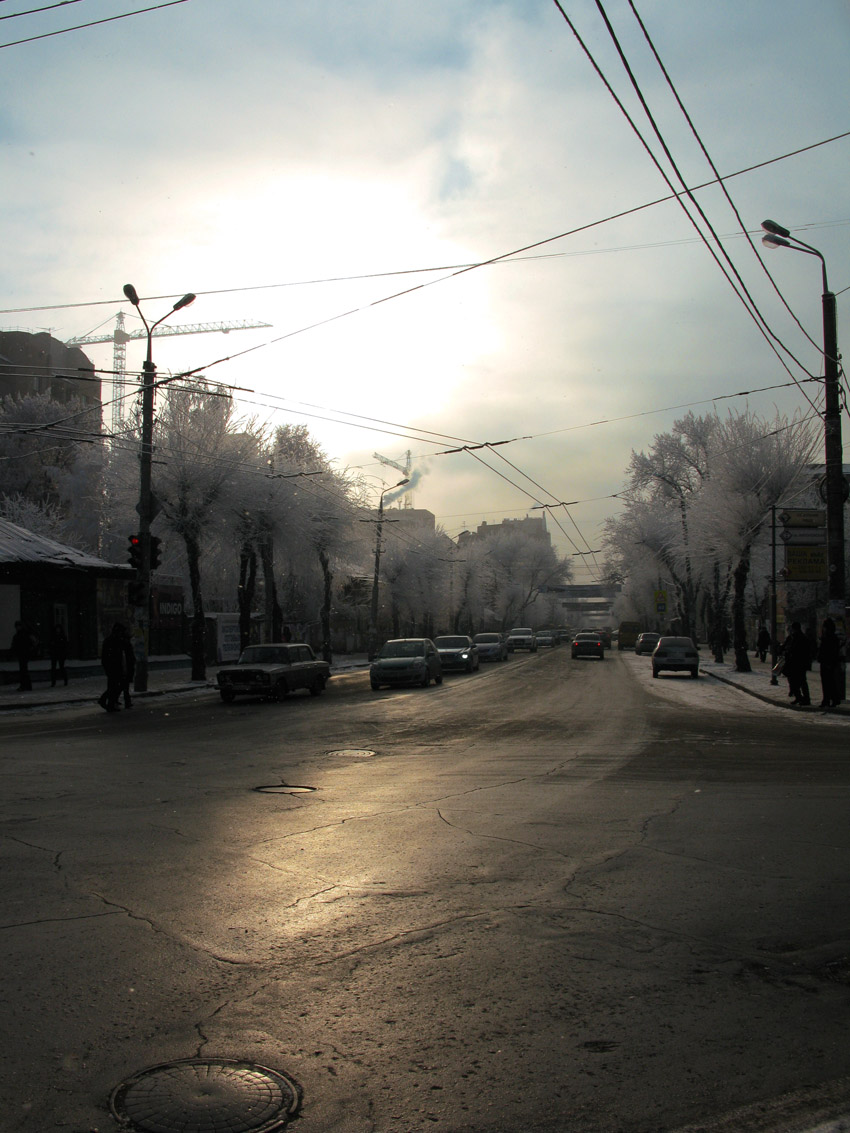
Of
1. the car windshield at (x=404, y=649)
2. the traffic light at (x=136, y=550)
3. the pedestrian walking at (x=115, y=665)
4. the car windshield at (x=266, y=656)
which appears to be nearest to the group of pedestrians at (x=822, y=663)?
the car windshield at (x=404, y=649)

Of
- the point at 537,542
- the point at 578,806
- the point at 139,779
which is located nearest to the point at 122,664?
the point at 139,779

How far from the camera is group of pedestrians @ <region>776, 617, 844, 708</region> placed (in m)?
18.4

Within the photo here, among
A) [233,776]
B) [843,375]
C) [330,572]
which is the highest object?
[843,375]

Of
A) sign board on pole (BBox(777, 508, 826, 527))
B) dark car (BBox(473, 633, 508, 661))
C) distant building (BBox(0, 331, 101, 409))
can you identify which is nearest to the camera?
sign board on pole (BBox(777, 508, 826, 527))

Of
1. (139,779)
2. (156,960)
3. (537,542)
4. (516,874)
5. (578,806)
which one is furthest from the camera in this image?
(537,542)

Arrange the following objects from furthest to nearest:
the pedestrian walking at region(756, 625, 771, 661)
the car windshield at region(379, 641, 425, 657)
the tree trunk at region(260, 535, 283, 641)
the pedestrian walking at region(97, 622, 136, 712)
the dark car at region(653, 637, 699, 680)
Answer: the pedestrian walking at region(756, 625, 771, 661)
the tree trunk at region(260, 535, 283, 641)
the dark car at region(653, 637, 699, 680)
the car windshield at region(379, 641, 425, 657)
the pedestrian walking at region(97, 622, 136, 712)

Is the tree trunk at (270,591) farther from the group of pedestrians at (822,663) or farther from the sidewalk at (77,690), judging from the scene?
the group of pedestrians at (822,663)

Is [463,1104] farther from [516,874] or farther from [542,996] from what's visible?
[516,874]

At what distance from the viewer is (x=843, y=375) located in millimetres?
20234

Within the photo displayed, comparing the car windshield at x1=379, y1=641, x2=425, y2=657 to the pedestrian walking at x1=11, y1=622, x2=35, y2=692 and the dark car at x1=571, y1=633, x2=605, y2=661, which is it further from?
the dark car at x1=571, y1=633, x2=605, y2=661

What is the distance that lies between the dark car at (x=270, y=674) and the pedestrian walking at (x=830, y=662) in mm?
12347

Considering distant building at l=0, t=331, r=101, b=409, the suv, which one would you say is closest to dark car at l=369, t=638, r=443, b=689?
the suv

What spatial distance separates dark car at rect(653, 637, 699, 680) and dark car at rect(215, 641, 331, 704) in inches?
A: 571

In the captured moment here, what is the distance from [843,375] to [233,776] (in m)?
16.4
